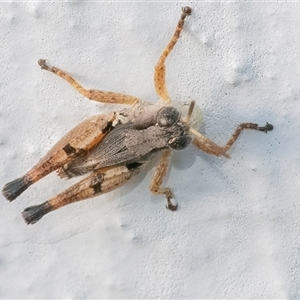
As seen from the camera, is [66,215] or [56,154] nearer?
[56,154]

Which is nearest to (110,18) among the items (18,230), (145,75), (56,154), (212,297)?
(145,75)

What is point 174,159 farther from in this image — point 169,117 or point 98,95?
point 98,95

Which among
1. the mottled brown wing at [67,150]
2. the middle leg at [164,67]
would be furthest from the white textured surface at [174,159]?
the mottled brown wing at [67,150]

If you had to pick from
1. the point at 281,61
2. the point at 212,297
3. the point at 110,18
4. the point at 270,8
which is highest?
the point at 110,18

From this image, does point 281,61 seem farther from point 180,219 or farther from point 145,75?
point 180,219

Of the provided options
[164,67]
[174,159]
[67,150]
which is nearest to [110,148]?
[67,150]
